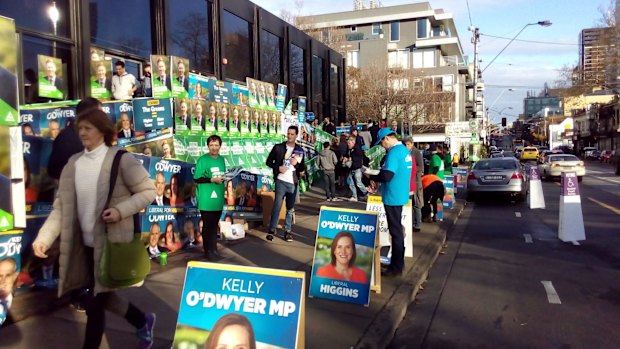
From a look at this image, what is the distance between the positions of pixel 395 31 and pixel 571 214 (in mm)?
54398

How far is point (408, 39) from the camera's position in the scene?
60.2m

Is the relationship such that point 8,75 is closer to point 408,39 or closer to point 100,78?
point 100,78

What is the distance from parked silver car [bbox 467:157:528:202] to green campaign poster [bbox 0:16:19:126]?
1453 centimetres

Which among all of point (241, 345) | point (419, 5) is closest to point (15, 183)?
point (241, 345)

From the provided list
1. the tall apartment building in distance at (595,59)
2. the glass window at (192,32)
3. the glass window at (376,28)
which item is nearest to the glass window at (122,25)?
the glass window at (192,32)

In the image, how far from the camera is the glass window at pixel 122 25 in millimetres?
10516

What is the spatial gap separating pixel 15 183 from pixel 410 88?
133 ft

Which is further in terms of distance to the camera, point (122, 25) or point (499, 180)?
point (499, 180)

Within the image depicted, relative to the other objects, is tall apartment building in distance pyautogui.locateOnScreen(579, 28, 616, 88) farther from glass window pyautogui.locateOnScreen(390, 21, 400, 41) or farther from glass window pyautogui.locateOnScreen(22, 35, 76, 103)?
glass window pyautogui.locateOnScreen(22, 35, 76, 103)

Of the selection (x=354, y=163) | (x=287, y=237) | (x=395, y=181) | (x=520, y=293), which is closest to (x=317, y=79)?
(x=354, y=163)

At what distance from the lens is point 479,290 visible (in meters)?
6.61

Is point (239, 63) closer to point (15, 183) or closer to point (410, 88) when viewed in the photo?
point (15, 183)

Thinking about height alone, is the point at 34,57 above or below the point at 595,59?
below

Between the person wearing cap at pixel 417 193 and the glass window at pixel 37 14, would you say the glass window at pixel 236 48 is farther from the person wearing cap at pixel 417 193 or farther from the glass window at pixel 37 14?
the person wearing cap at pixel 417 193
